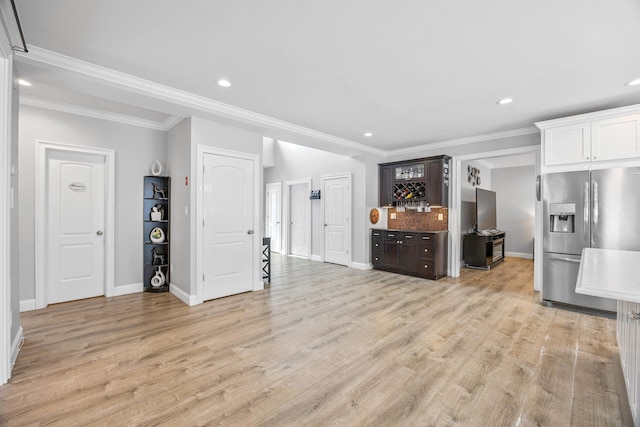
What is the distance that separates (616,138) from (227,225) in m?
5.16

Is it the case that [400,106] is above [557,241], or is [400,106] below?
above

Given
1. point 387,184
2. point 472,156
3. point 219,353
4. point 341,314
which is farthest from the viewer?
point 387,184

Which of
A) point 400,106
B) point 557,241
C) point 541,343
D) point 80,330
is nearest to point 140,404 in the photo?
point 80,330

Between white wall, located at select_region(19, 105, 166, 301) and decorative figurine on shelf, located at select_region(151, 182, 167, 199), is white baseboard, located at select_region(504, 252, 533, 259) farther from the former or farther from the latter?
white wall, located at select_region(19, 105, 166, 301)

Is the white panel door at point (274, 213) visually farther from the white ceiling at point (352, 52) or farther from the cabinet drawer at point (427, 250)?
the white ceiling at point (352, 52)

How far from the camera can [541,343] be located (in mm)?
2801

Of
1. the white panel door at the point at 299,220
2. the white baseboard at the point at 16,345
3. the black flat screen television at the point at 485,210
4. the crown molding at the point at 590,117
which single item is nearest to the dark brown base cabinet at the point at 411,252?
the black flat screen television at the point at 485,210

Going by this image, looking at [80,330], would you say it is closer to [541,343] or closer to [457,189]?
[541,343]

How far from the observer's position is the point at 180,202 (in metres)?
4.19

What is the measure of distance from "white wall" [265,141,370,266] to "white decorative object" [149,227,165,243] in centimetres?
371

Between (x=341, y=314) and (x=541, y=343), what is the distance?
6.67 ft

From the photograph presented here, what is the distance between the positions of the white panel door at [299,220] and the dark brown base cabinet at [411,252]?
7.16ft

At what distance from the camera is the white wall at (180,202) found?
398 centimetres

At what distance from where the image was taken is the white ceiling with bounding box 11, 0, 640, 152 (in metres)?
2.01
